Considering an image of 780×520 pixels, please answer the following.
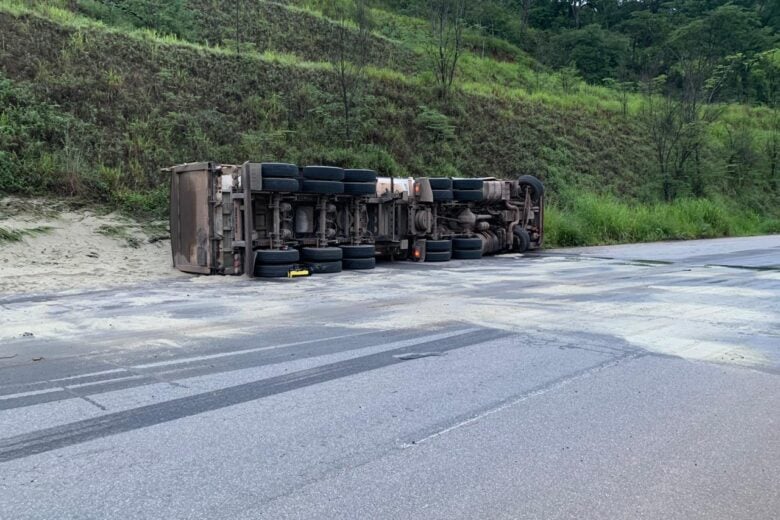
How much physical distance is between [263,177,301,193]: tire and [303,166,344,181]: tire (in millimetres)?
492

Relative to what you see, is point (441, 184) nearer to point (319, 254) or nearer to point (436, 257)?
point (436, 257)

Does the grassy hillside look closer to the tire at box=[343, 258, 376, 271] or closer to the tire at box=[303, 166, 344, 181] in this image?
the tire at box=[303, 166, 344, 181]

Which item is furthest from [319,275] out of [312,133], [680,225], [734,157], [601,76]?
[601,76]

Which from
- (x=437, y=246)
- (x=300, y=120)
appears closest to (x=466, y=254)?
(x=437, y=246)

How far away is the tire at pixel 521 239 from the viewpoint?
1823 cm

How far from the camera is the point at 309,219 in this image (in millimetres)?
13516

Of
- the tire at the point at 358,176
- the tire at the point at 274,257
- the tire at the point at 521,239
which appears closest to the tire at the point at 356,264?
the tire at the point at 274,257

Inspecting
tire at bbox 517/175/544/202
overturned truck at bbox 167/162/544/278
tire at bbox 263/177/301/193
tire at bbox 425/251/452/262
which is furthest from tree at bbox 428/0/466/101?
tire at bbox 263/177/301/193

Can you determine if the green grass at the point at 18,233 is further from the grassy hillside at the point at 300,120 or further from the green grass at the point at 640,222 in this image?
the green grass at the point at 640,222

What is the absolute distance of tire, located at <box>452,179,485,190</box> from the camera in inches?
652

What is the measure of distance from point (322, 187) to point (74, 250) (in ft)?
17.1

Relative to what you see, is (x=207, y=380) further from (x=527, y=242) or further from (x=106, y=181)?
(x=527, y=242)

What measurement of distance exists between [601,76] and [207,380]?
174 feet

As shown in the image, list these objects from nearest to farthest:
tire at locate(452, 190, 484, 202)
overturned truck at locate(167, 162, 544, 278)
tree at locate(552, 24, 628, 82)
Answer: overturned truck at locate(167, 162, 544, 278) < tire at locate(452, 190, 484, 202) < tree at locate(552, 24, 628, 82)
